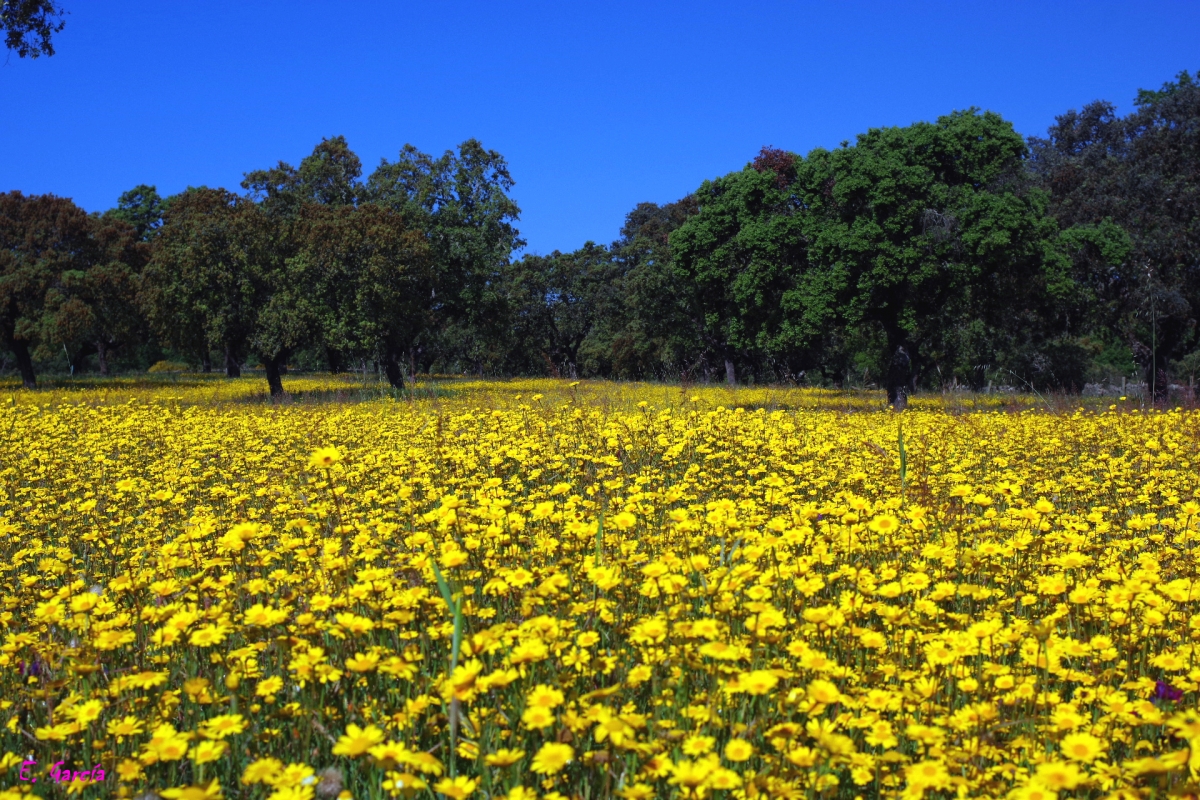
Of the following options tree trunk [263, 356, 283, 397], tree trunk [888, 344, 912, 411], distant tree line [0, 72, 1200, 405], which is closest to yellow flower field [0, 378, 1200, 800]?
distant tree line [0, 72, 1200, 405]

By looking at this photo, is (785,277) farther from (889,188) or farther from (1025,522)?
(1025,522)

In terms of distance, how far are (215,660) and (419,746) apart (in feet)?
2.58

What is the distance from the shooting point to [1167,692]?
2625mm

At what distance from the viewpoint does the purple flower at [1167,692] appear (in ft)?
8.61

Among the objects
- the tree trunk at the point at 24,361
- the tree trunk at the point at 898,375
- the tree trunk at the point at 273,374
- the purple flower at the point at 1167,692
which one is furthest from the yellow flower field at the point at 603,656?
the tree trunk at the point at 24,361

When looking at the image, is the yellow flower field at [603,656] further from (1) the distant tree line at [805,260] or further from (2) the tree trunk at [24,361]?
(2) the tree trunk at [24,361]

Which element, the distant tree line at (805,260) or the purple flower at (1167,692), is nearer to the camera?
the purple flower at (1167,692)

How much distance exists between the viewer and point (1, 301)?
23.8 metres

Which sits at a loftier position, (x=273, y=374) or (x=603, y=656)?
(x=273, y=374)
